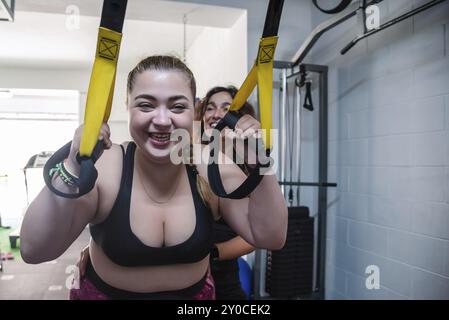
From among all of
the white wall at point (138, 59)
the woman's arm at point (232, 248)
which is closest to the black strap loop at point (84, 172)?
the white wall at point (138, 59)

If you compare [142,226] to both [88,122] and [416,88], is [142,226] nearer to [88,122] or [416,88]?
[88,122]

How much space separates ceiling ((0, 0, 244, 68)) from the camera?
209cm

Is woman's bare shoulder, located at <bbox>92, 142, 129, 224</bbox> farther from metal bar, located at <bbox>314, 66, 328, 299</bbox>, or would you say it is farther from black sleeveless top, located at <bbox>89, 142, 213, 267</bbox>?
metal bar, located at <bbox>314, 66, 328, 299</bbox>

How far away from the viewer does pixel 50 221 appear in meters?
0.65

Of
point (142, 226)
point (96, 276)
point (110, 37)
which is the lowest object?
point (96, 276)

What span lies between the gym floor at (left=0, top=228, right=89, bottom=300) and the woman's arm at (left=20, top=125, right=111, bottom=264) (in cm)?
217

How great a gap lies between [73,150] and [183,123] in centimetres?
22

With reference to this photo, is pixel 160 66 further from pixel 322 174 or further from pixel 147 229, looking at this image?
pixel 322 174

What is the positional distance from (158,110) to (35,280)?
3189 millimetres

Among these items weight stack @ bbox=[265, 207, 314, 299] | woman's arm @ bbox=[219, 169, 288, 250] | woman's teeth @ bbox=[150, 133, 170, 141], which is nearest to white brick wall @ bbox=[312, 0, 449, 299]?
weight stack @ bbox=[265, 207, 314, 299]

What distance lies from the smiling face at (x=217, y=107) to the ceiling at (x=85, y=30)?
906 millimetres

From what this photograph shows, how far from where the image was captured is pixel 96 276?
848 mm

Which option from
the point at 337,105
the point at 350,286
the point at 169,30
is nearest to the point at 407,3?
the point at 337,105

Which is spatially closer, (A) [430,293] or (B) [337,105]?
(A) [430,293]
